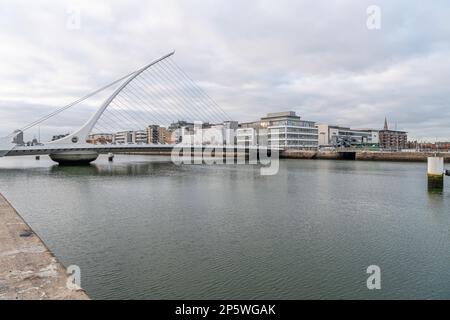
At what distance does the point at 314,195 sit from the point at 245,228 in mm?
9933

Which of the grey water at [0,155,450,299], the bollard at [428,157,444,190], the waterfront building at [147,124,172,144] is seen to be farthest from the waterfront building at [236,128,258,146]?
the grey water at [0,155,450,299]

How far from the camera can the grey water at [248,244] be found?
24.3 ft

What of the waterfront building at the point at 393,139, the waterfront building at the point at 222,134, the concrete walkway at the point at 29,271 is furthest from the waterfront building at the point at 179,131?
the concrete walkway at the point at 29,271

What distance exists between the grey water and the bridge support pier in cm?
3195

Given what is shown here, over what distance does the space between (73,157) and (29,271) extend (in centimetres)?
4805

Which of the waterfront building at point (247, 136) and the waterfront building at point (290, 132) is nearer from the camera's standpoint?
the waterfront building at point (290, 132)

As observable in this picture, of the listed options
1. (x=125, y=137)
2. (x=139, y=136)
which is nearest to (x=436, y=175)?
(x=139, y=136)

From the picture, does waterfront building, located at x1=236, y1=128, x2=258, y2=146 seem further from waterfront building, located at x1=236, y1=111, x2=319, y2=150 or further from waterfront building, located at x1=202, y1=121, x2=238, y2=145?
waterfront building, located at x1=202, y1=121, x2=238, y2=145

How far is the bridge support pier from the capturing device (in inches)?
1934

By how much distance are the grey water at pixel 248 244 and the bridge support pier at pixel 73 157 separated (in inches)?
1258

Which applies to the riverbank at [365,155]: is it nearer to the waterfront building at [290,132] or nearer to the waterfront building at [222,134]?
the waterfront building at [290,132]

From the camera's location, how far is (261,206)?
17297 millimetres
